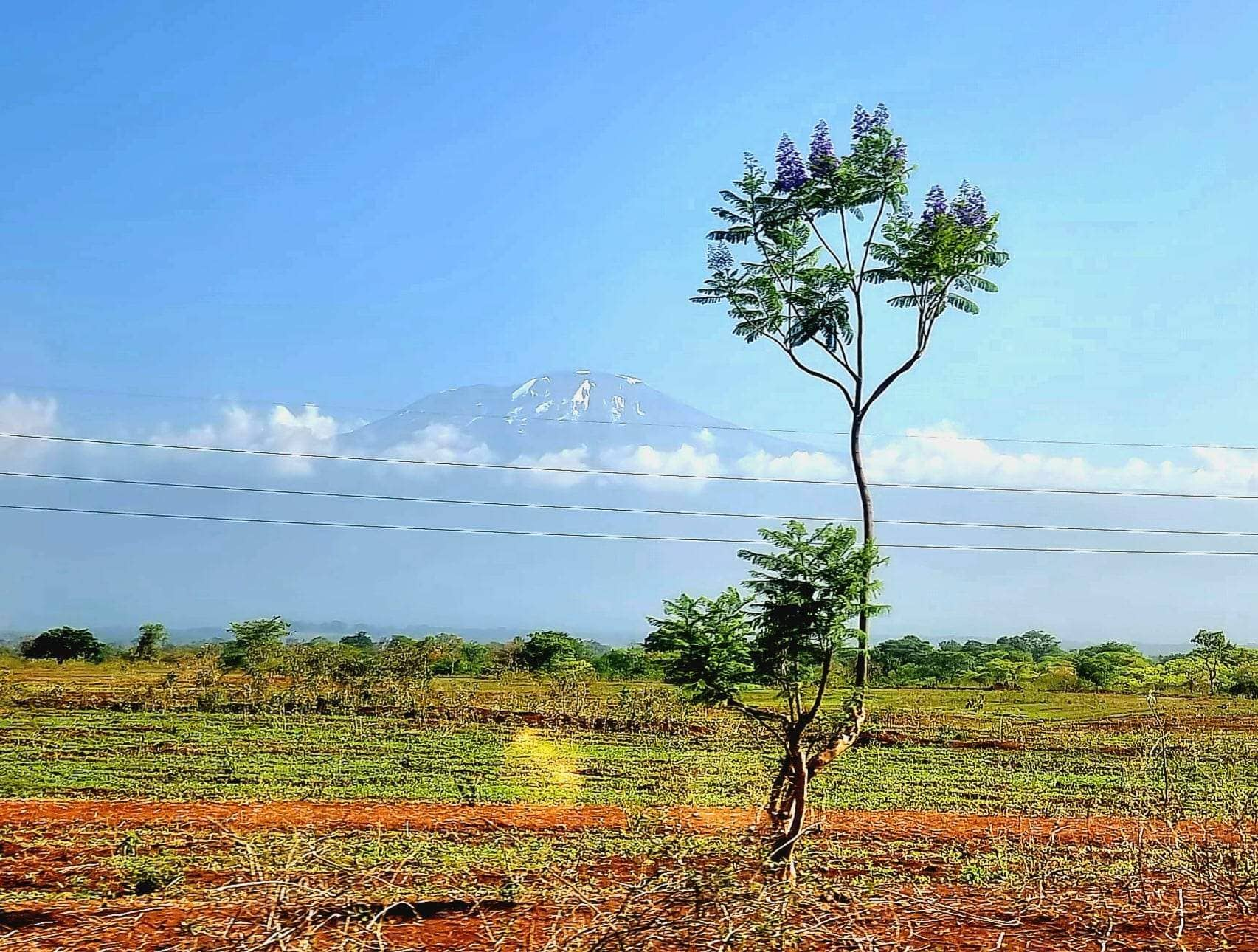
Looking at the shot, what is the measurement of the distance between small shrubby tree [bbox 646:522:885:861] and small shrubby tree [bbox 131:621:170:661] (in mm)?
21216

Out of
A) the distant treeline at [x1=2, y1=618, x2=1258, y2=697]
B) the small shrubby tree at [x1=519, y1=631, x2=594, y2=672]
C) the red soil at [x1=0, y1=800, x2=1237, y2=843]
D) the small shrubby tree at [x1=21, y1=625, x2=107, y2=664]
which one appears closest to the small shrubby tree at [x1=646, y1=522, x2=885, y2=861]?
the red soil at [x1=0, y1=800, x2=1237, y2=843]

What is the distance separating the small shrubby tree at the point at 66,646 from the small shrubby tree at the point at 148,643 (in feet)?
4.82

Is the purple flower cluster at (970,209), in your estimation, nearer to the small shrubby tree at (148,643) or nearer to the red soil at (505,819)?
the red soil at (505,819)

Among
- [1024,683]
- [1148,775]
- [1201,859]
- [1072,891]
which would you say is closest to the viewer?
[1072,891]

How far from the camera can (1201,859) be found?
17.9 ft

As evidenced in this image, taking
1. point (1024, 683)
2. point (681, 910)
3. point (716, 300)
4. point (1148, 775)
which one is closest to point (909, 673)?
point (1024, 683)

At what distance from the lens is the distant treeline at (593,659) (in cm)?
2003

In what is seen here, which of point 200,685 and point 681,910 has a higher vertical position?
point 681,910

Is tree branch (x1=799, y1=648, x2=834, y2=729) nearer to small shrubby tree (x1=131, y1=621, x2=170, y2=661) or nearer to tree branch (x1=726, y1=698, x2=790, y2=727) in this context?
A: tree branch (x1=726, y1=698, x2=790, y2=727)

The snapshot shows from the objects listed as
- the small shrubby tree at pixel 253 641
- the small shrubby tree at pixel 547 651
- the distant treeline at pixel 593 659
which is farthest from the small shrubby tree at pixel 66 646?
the small shrubby tree at pixel 547 651

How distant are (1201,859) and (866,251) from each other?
464 cm

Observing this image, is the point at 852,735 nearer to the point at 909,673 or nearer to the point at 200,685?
the point at 200,685

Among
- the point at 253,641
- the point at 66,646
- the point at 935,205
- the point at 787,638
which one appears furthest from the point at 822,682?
the point at 66,646

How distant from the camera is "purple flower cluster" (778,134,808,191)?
754 centimetres
